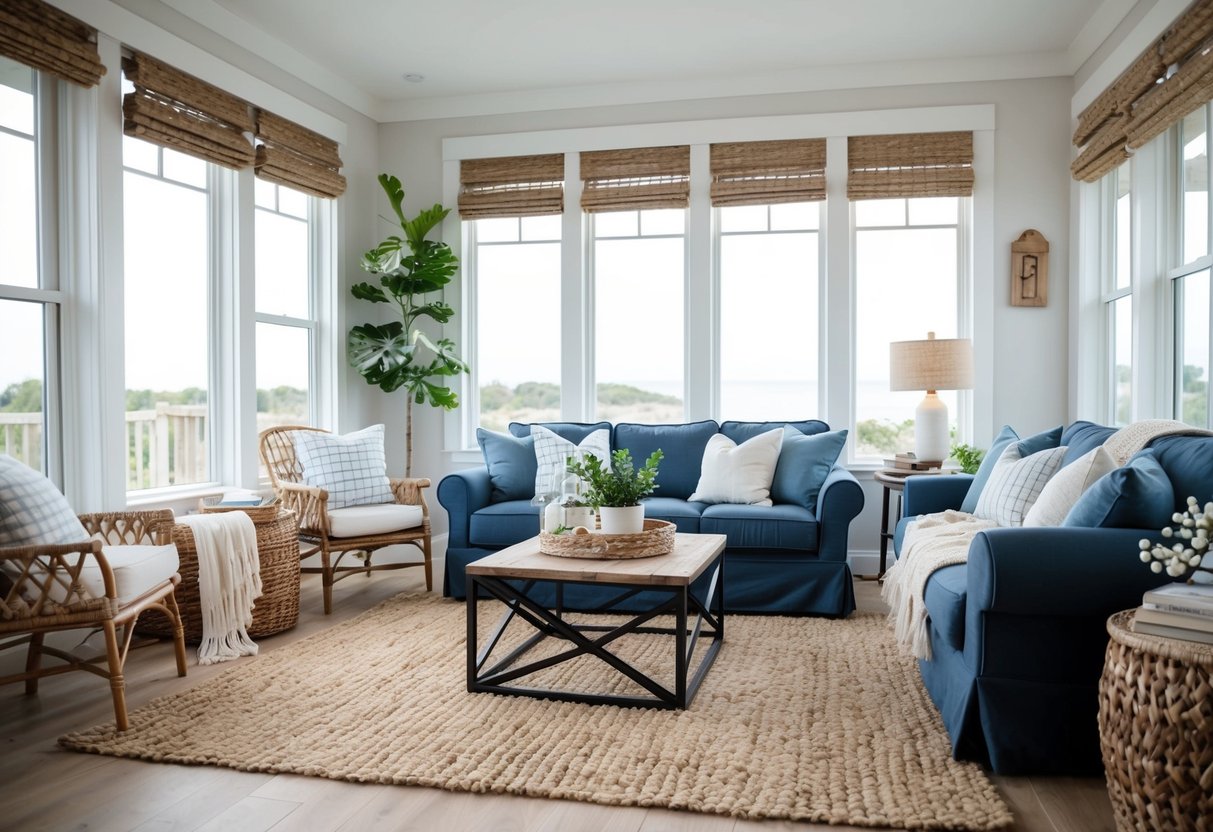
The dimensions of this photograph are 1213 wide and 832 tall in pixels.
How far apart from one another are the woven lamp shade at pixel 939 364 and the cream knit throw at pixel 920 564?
3.58ft

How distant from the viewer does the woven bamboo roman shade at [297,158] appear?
4.55m

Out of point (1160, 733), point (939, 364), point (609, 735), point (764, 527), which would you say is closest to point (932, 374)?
point (939, 364)

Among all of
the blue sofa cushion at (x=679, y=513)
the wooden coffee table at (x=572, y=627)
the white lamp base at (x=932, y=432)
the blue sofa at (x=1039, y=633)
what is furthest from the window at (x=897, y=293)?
the blue sofa at (x=1039, y=633)

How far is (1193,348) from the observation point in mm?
3490

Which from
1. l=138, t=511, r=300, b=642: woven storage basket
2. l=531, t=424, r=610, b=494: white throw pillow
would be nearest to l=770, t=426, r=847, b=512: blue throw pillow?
l=531, t=424, r=610, b=494: white throw pillow

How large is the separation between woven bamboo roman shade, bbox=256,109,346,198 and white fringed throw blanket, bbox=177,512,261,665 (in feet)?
6.78

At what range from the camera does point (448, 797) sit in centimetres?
216

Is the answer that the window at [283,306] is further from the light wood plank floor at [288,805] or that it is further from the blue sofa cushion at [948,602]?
the blue sofa cushion at [948,602]

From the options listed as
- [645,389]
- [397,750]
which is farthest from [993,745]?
[645,389]

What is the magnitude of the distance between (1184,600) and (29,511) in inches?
119

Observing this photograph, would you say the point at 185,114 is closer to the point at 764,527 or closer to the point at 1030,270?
the point at 764,527

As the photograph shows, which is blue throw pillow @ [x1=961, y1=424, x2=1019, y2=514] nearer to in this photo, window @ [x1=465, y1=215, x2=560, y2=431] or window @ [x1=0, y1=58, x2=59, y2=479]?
window @ [x1=465, y1=215, x2=560, y2=431]

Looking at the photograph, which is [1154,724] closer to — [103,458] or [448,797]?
[448,797]

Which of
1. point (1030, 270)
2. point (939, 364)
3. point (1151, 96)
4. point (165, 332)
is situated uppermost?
point (1151, 96)
